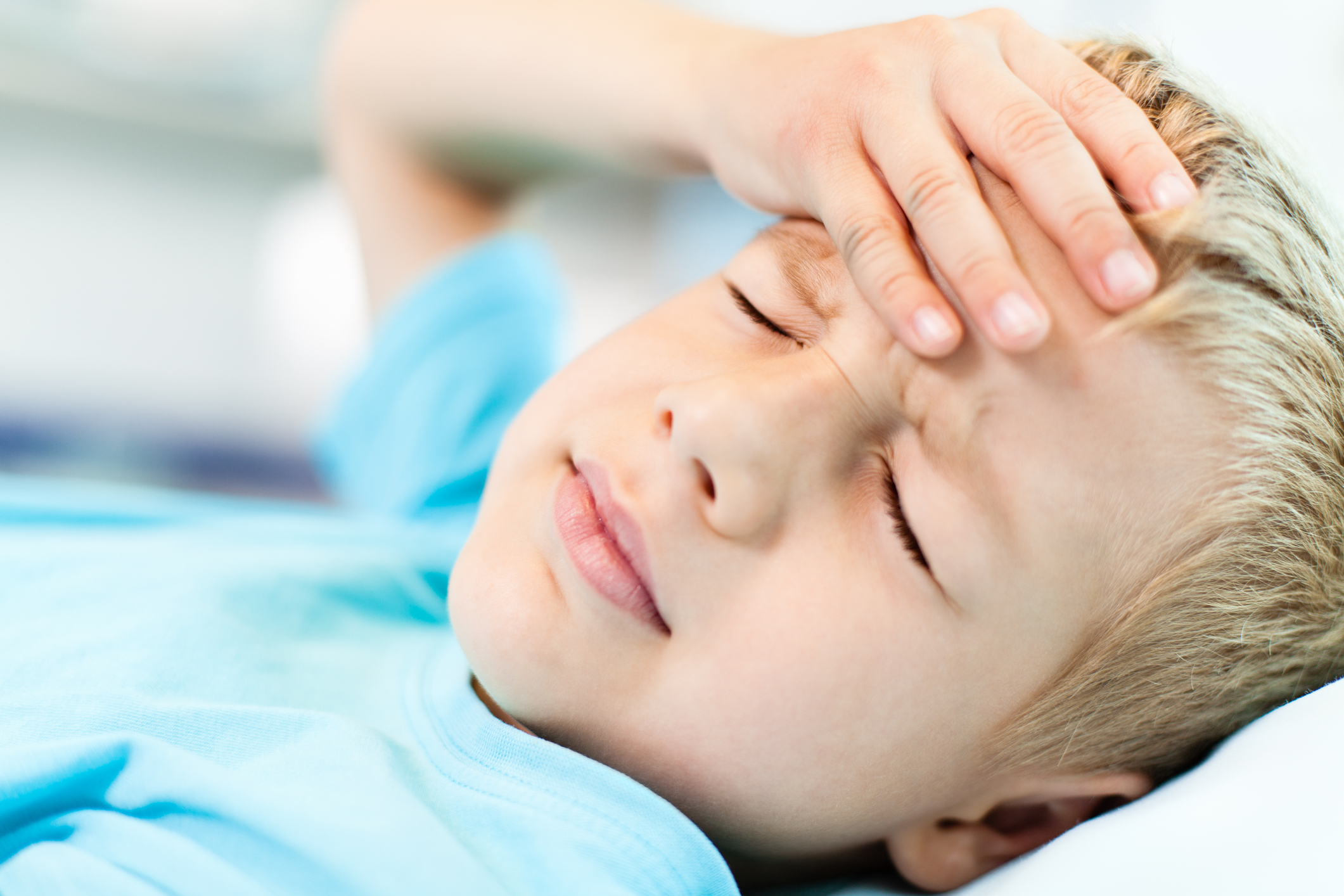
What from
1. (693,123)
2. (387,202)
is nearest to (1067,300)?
(693,123)

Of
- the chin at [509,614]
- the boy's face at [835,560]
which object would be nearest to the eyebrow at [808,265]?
the boy's face at [835,560]

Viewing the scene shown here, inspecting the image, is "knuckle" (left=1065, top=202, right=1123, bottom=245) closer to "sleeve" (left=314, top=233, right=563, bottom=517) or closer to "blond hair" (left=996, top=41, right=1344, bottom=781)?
"blond hair" (left=996, top=41, right=1344, bottom=781)

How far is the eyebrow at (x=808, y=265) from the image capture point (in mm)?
540

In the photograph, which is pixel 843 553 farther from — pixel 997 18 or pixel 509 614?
pixel 997 18

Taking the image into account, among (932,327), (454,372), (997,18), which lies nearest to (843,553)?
(932,327)

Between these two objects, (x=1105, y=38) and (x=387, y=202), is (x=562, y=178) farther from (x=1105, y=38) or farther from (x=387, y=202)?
(x=1105, y=38)

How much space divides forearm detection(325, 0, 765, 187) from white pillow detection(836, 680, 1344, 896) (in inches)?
22.1

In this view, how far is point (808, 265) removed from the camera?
22.0 inches

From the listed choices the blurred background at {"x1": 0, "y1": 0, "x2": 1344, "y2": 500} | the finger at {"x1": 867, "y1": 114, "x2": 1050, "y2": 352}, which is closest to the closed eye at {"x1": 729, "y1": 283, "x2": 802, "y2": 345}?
the finger at {"x1": 867, "y1": 114, "x2": 1050, "y2": 352}

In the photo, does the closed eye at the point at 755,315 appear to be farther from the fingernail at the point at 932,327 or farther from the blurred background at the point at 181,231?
the blurred background at the point at 181,231

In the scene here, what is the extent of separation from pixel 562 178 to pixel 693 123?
35 centimetres

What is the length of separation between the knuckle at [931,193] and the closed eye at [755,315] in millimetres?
109

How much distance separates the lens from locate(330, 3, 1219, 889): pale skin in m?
0.48

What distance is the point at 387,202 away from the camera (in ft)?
3.49
